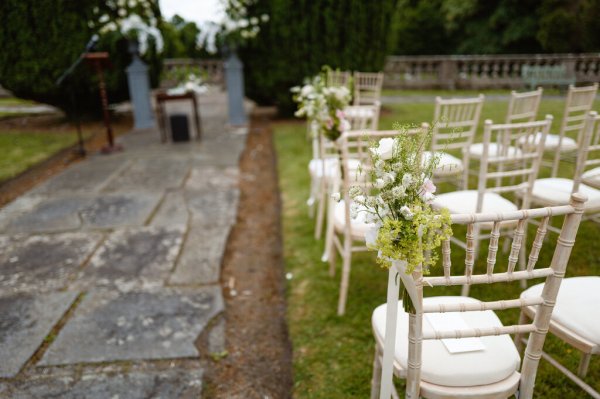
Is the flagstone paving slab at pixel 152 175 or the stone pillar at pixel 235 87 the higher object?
the stone pillar at pixel 235 87

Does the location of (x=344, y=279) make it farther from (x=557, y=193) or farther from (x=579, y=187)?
(x=579, y=187)

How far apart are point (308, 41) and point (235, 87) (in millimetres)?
1858

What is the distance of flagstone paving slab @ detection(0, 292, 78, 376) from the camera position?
8.73 feet

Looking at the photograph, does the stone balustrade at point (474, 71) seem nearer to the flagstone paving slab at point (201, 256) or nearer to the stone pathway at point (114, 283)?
the stone pathway at point (114, 283)

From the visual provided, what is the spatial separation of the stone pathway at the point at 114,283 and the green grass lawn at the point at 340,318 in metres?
0.59

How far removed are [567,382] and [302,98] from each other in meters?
2.76

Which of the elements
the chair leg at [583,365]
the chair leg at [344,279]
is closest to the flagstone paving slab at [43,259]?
the chair leg at [344,279]

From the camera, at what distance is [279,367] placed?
2.70 metres

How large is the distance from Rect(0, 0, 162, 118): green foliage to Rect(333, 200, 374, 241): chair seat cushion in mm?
6885

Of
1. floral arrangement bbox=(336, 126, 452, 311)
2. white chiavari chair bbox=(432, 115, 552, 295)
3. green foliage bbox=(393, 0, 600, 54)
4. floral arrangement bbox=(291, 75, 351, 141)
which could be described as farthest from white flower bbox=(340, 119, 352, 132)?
green foliage bbox=(393, 0, 600, 54)

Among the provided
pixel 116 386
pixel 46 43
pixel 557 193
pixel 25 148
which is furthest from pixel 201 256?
pixel 46 43

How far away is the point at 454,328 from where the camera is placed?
5.97 ft

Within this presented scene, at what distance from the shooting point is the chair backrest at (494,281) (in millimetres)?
1505

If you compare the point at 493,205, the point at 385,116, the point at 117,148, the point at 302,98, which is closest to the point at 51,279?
the point at 302,98
